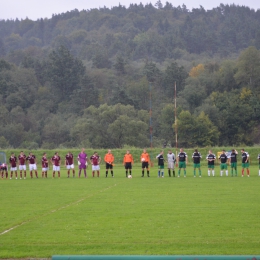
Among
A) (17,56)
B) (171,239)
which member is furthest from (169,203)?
(17,56)

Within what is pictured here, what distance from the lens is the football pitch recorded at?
13.2 metres

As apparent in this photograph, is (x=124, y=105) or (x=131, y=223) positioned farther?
(x=124, y=105)

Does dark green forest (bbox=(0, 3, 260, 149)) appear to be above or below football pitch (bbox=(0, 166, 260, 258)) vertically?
above

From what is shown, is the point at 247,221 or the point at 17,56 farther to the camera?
the point at 17,56

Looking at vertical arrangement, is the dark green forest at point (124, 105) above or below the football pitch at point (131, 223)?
above

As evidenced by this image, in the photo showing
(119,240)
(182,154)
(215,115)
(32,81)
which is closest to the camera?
(119,240)

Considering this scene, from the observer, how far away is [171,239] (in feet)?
46.6

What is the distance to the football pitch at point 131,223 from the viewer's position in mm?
13234

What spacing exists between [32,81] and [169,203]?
375 ft

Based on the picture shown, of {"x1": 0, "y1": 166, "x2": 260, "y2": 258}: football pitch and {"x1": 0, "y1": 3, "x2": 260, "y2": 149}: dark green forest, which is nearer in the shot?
{"x1": 0, "y1": 166, "x2": 260, "y2": 258}: football pitch

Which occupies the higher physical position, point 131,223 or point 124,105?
point 124,105

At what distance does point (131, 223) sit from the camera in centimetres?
1692

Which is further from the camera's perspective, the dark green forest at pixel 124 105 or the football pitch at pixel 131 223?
the dark green forest at pixel 124 105

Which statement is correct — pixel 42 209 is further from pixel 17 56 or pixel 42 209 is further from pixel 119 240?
pixel 17 56
